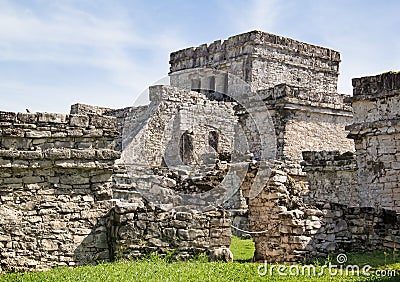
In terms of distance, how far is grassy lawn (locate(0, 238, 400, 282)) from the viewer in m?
7.61

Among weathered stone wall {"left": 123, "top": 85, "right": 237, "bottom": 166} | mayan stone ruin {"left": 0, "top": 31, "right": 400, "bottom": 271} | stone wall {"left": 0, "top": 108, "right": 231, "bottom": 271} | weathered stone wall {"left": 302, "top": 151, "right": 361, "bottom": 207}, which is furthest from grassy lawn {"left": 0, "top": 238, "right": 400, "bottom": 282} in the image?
weathered stone wall {"left": 123, "top": 85, "right": 237, "bottom": 166}

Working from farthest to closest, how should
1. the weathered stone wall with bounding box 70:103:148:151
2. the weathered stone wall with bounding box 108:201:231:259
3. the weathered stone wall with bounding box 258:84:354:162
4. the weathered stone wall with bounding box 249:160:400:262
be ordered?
the weathered stone wall with bounding box 70:103:148:151
the weathered stone wall with bounding box 258:84:354:162
the weathered stone wall with bounding box 249:160:400:262
the weathered stone wall with bounding box 108:201:231:259

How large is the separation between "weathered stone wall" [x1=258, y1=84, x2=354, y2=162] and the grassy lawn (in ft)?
26.6

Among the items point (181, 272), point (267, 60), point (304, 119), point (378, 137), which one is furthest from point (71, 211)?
point (267, 60)

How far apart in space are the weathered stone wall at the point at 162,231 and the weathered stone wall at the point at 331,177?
5341 mm

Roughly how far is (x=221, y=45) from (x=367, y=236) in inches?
558

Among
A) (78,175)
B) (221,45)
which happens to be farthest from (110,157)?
(221,45)

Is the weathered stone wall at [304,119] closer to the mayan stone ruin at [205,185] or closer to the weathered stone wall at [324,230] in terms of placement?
the mayan stone ruin at [205,185]

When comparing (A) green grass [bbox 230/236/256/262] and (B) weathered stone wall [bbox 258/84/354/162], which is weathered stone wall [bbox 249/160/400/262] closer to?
(A) green grass [bbox 230/236/256/262]

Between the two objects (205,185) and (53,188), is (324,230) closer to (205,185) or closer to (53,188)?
(205,185)

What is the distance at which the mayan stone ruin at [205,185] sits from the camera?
30.6ft

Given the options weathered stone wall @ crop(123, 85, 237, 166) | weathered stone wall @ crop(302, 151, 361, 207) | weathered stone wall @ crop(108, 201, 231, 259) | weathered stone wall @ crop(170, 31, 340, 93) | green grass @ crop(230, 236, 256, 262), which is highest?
weathered stone wall @ crop(170, 31, 340, 93)

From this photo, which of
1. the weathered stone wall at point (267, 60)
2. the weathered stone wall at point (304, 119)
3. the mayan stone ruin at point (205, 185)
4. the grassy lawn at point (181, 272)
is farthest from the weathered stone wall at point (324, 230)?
the weathered stone wall at point (267, 60)

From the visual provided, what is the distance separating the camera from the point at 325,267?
8.88 m
